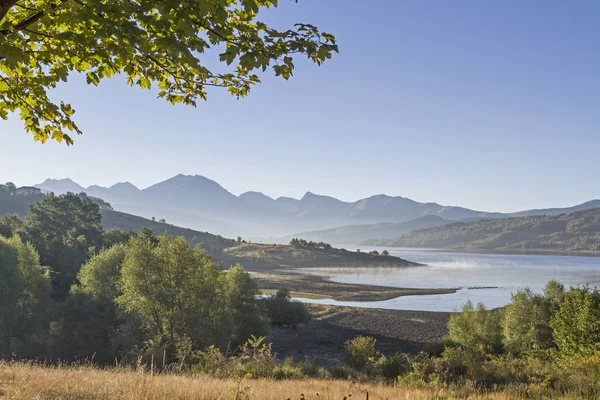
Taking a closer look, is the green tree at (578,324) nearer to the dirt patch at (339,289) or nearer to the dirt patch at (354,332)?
the dirt patch at (354,332)

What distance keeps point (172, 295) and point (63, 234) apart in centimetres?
5754

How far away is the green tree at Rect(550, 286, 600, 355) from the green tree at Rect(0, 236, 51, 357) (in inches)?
1513

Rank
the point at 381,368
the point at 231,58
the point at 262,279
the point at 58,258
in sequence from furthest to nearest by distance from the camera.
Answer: the point at 262,279 < the point at 58,258 < the point at 381,368 < the point at 231,58

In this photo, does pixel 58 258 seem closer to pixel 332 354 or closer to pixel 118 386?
pixel 332 354

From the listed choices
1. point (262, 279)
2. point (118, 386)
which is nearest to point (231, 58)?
point (118, 386)

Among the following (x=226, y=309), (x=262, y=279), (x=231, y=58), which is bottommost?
(x=262, y=279)

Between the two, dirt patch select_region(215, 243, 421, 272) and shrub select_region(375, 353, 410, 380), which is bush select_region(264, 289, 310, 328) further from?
dirt patch select_region(215, 243, 421, 272)

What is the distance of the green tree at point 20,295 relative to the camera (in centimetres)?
3731

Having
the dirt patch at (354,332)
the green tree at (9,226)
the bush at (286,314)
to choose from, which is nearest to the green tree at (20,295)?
the dirt patch at (354,332)

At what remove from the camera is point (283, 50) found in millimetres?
5816

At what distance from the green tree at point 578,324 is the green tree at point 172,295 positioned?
22.4 metres

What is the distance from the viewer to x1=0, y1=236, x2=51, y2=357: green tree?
3731cm

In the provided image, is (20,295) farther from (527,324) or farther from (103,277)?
(527,324)

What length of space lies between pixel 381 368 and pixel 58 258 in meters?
59.5
